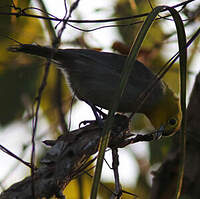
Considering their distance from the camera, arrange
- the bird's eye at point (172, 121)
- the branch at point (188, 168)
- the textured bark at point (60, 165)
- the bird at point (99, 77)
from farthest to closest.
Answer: the bird's eye at point (172, 121) → the branch at point (188, 168) → the bird at point (99, 77) → the textured bark at point (60, 165)

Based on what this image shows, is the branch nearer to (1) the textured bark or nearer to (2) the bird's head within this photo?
(2) the bird's head

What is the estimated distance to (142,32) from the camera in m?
2.04

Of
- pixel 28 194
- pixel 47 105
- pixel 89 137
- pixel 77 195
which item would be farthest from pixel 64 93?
pixel 28 194

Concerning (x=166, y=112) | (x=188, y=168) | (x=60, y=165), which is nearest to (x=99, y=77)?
(x=166, y=112)

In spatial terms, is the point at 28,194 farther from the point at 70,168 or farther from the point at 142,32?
the point at 142,32

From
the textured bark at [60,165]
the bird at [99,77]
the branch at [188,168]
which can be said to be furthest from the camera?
the branch at [188,168]

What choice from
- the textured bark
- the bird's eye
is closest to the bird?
the bird's eye

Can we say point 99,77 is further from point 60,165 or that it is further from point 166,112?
point 60,165

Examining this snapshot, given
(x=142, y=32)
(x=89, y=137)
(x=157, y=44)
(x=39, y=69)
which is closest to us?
(x=142, y=32)

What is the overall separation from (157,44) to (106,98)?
52.3 inches

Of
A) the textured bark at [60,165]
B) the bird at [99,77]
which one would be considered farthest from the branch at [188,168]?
the textured bark at [60,165]

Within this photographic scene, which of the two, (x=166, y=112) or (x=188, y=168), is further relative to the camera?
(x=166, y=112)

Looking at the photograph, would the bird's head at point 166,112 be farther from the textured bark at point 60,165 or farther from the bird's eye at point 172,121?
the textured bark at point 60,165

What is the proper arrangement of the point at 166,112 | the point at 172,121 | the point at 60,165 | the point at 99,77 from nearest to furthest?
the point at 60,165 < the point at 99,77 < the point at 172,121 < the point at 166,112
